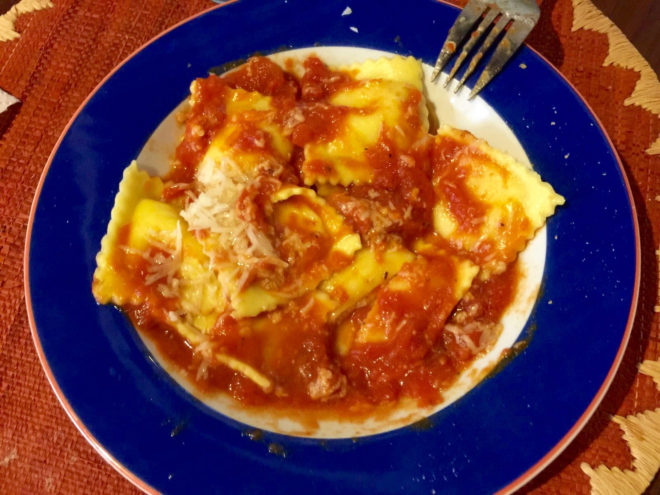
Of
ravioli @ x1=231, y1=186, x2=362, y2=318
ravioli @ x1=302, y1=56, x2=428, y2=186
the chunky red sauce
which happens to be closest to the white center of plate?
the chunky red sauce

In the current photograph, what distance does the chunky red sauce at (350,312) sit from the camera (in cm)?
284

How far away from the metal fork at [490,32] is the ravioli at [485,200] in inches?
14.8

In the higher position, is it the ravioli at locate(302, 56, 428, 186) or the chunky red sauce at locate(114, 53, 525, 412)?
the ravioli at locate(302, 56, 428, 186)

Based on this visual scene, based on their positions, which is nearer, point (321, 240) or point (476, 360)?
point (476, 360)

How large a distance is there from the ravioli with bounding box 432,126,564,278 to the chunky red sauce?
14 mm

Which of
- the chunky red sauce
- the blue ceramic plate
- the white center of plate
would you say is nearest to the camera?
the blue ceramic plate

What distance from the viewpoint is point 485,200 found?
323 centimetres

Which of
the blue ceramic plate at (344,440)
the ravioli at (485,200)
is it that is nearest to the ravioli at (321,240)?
the ravioli at (485,200)

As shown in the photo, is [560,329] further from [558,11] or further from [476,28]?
[558,11]

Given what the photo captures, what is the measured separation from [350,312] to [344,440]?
0.77 metres

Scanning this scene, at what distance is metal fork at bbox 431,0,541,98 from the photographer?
3240 millimetres

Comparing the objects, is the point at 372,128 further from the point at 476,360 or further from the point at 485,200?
the point at 476,360

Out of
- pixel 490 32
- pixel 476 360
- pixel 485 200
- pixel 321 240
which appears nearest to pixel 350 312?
pixel 321 240

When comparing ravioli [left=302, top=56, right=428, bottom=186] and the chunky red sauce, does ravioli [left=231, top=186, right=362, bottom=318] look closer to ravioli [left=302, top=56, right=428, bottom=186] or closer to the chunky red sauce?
the chunky red sauce
